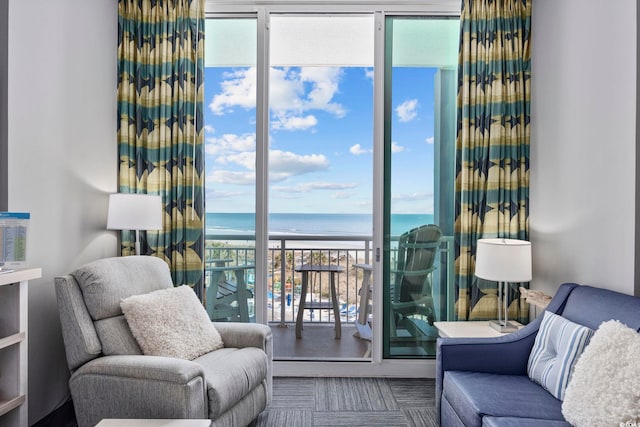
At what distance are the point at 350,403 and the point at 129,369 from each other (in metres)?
1.50

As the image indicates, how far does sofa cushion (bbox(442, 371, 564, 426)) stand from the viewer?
68.7 inches

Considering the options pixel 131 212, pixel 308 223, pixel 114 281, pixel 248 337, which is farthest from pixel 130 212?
pixel 308 223

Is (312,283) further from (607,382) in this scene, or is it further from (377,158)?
(607,382)

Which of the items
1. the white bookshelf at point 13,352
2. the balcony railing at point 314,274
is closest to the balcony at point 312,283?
the balcony railing at point 314,274

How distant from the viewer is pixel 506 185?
3.02 meters

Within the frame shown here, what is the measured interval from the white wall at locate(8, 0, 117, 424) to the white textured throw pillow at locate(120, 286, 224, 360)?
0.58 m

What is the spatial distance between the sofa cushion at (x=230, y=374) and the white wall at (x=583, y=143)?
6.59ft

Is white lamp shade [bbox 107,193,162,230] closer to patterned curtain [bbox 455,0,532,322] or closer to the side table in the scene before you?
the side table

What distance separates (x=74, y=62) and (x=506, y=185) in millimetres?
3110

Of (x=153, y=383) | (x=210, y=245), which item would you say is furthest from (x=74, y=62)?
(x=153, y=383)

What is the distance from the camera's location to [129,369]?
1924 mm

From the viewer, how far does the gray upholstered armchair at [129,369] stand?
1.86m

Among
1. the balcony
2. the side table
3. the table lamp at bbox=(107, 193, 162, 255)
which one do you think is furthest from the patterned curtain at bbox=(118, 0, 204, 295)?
the side table

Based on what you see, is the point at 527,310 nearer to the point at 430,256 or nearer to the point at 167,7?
the point at 430,256
